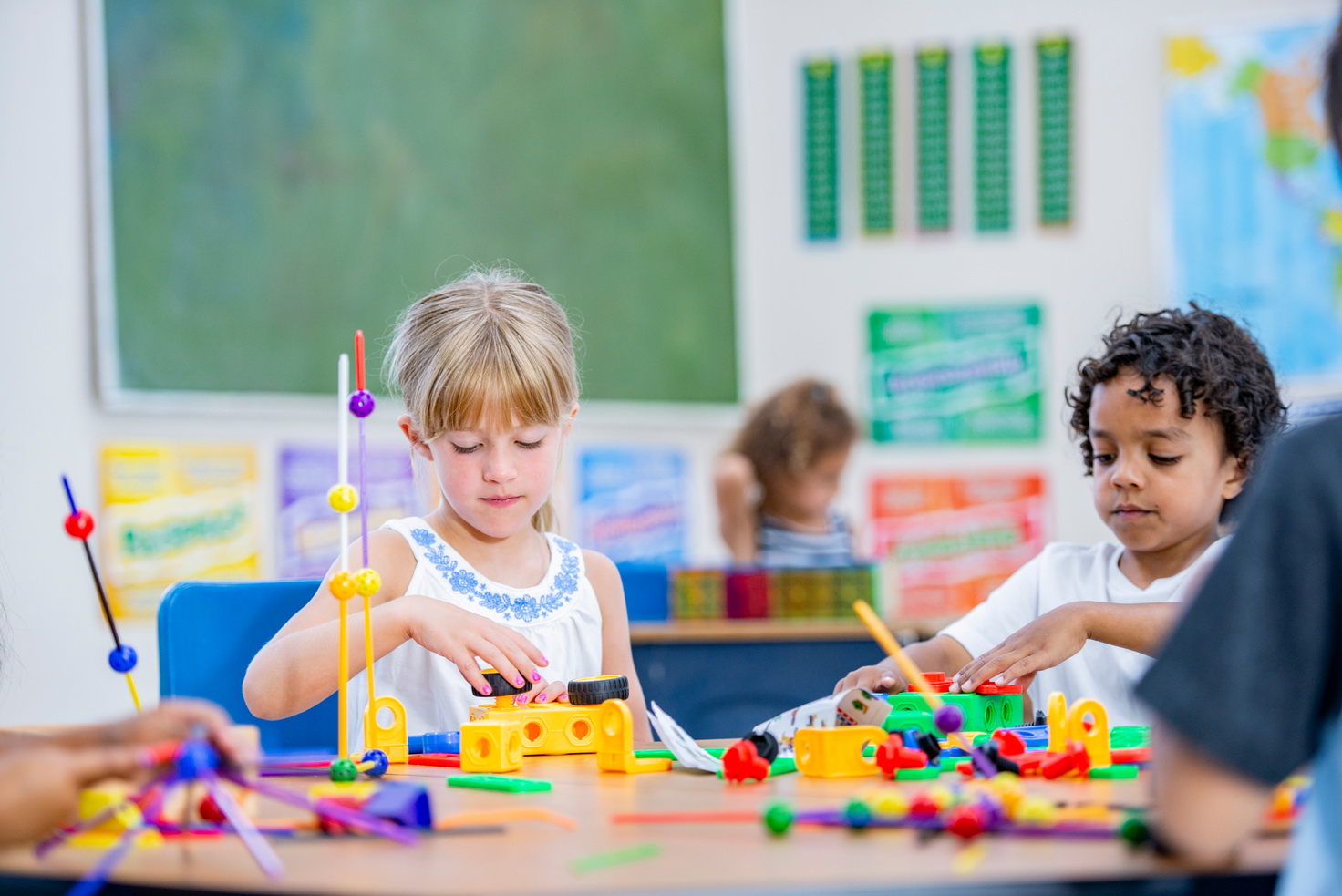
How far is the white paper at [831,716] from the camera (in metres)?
1.08

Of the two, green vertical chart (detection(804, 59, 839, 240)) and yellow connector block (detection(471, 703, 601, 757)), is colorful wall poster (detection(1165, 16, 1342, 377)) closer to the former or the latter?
green vertical chart (detection(804, 59, 839, 240))

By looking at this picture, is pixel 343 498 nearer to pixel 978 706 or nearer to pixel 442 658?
pixel 442 658

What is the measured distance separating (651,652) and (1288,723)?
195 centimetres

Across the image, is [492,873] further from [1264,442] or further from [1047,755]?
[1264,442]

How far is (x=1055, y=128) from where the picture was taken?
3.96 meters

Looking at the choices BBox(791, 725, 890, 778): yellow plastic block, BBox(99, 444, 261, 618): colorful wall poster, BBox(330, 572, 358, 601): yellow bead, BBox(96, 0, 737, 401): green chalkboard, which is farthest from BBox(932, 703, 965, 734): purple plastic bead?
BBox(96, 0, 737, 401): green chalkboard

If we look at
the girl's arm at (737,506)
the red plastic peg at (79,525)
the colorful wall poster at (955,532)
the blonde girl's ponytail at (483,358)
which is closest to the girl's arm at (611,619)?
the blonde girl's ponytail at (483,358)

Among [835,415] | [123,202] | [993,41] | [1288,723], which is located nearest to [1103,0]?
[993,41]

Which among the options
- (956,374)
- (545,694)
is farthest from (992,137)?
(545,694)

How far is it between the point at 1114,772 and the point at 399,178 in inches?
99.0

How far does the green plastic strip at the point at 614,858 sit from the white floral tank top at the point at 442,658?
0.73 m

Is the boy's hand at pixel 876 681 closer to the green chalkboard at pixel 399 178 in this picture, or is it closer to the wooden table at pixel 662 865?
the wooden table at pixel 662 865

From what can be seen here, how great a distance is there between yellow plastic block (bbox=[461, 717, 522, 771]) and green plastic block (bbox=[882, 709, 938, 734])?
0.32 metres

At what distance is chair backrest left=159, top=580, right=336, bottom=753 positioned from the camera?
1.43 metres
